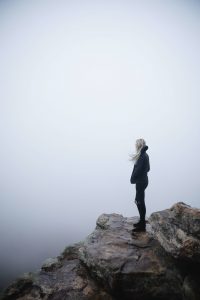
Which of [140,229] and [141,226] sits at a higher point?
[141,226]

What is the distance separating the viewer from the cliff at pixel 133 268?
7.38 m

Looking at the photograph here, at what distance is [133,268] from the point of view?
7996 millimetres

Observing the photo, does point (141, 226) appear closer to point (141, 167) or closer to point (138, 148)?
point (141, 167)

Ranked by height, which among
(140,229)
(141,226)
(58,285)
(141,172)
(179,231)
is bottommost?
(58,285)

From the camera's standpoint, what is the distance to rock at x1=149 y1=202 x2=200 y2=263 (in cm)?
730

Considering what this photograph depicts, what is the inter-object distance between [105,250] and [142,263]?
5.88 feet

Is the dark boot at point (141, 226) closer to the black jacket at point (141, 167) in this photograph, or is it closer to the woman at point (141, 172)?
the woman at point (141, 172)

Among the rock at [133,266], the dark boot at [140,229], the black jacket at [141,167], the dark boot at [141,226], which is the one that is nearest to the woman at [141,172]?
the black jacket at [141,167]

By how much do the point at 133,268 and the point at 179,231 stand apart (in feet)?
7.34

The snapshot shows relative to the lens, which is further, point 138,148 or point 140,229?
point 140,229

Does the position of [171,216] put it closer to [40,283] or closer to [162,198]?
[40,283]

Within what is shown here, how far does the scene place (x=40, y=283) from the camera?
9.65 meters

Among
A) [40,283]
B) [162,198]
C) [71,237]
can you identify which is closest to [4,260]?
[71,237]

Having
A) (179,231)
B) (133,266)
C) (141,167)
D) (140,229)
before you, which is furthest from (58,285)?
(141,167)
